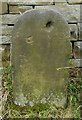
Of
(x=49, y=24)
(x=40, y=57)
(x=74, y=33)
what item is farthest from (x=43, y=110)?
(x=74, y=33)

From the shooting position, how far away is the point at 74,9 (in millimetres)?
4086

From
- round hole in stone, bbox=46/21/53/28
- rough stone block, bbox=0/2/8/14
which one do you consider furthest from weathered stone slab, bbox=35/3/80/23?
round hole in stone, bbox=46/21/53/28

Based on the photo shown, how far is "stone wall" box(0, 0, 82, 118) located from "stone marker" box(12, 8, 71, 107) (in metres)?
0.67

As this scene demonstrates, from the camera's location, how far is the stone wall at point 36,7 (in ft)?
13.3

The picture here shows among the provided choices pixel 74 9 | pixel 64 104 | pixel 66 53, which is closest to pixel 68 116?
pixel 64 104

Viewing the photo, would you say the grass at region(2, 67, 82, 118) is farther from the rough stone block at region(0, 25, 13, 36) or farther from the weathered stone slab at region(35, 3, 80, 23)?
the weathered stone slab at region(35, 3, 80, 23)

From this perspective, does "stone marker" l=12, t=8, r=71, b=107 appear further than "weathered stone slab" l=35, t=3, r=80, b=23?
No

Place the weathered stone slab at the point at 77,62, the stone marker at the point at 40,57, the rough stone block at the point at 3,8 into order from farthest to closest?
the weathered stone slab at the point at 77,62 < the rough stone block at the point at 3,8 < the stone marker at the point at 40,57

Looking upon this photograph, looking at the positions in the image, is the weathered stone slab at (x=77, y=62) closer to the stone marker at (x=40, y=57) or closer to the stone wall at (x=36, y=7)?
the stone wall at (x=36, y=7)

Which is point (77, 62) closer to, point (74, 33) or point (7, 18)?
point (74, 33)

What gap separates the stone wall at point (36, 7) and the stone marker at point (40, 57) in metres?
0.67

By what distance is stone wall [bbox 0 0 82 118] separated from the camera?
4.04 metres

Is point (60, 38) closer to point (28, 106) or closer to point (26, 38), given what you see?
point (26, 38)

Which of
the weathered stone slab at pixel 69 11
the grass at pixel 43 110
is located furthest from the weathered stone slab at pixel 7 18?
the grass at pixel 43 110
